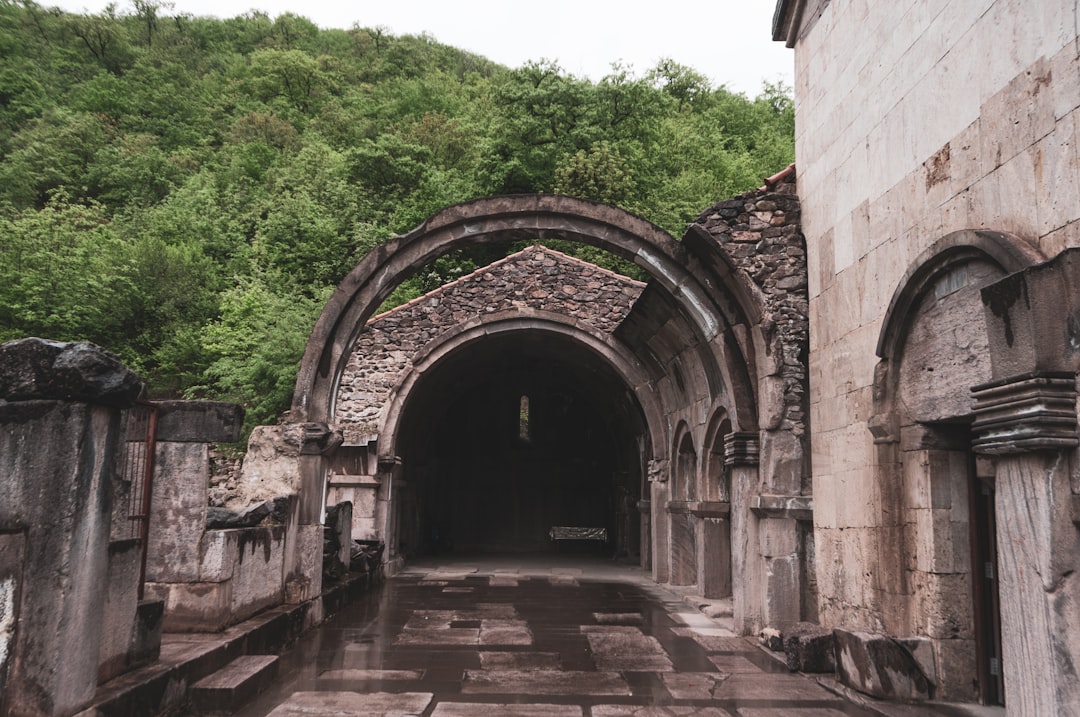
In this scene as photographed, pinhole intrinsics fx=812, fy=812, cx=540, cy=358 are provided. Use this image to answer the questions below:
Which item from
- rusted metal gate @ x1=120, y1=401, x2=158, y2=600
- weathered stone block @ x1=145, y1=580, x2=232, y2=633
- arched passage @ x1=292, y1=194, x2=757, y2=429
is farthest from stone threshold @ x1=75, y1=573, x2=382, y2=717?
arched passage @ x1=292, y1=194, x2=757, y2=429

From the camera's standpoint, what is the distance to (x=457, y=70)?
151 feet

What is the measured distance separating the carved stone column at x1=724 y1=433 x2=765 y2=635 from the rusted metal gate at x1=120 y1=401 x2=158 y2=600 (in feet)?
17.4

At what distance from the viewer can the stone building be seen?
348 cm

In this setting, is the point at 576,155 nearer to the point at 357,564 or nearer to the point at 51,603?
the point at 357,564

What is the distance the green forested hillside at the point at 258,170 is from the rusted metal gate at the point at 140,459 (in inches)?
388

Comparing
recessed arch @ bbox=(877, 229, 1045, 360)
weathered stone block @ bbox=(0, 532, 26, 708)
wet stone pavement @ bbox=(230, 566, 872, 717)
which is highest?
recessed arch @ bbox=(877, 229, 1045, 360)

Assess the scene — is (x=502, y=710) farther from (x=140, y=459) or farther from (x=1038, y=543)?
(x=1038, y=543)

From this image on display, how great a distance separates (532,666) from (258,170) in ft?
86.1

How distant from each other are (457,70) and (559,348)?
34.0 meters

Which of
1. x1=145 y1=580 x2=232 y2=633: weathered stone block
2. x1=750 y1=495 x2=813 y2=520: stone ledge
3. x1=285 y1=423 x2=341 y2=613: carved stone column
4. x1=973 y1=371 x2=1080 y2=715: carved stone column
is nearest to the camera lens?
x1=973 y1=371 x2=1080 y2=715: carved stone column

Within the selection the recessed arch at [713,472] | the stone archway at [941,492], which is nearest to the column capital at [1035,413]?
the stone archway at [941,492]

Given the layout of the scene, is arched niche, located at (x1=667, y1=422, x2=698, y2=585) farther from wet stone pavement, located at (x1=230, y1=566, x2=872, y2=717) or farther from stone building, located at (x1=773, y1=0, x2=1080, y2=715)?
stone building, located at (x1=773, y1=0, x2=1080, y2=715)

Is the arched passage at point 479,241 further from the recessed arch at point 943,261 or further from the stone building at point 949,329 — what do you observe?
the recessed arch at point 943,261

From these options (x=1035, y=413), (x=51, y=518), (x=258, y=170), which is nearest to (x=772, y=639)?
(x=1035, y=413)
